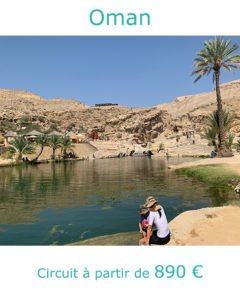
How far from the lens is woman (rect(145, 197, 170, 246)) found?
5.31m

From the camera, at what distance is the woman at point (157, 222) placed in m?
5.31

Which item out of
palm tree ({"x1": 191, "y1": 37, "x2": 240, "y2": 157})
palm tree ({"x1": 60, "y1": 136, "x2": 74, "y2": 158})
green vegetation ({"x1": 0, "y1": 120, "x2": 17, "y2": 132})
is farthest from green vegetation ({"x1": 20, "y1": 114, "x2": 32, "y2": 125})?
palm tree ({"x1": 191, "y1": 37, "x2": 240, "y2": 157})

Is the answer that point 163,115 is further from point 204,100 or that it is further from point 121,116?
point 204,100

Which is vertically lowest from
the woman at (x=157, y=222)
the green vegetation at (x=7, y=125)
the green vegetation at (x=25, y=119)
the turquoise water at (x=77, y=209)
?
the turquoise water at (x=77, y=209)

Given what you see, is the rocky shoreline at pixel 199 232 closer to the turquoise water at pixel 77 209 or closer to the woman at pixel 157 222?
the woman at pixel 157 222

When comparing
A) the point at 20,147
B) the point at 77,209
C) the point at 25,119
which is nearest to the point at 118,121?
the point at 25,119

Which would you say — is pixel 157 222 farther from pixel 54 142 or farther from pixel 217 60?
pixel 54 142

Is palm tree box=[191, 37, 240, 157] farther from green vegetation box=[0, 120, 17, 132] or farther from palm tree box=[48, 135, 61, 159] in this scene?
green vegetation box=[0, 120, 17, 132]

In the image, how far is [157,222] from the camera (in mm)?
5391

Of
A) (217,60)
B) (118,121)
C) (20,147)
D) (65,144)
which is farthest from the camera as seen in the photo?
(118,121)

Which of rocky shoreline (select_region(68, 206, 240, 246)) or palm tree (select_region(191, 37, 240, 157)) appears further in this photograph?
palm tree (select_region(191, 37, 240, 157))

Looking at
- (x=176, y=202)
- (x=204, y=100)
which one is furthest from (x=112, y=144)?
(x=204, y=100)

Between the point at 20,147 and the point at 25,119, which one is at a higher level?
the point at 25,119

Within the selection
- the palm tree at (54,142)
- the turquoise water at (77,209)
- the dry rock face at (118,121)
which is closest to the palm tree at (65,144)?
the palm tree at (54,142)
